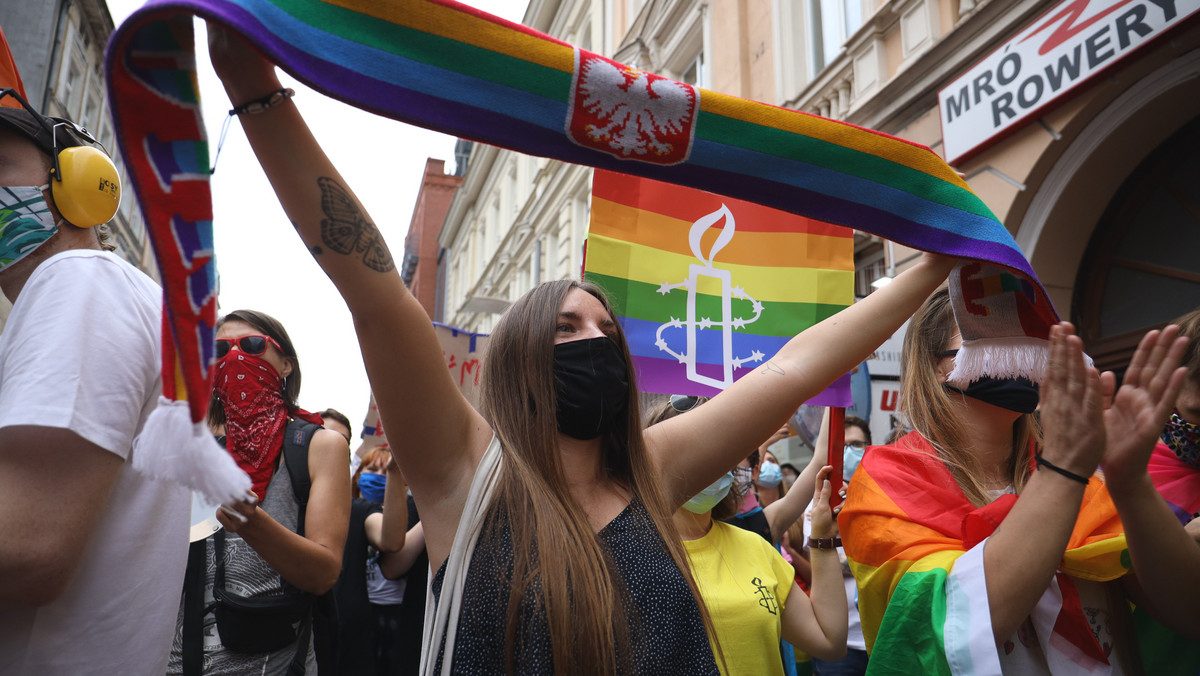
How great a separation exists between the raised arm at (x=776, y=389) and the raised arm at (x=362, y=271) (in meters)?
0.55

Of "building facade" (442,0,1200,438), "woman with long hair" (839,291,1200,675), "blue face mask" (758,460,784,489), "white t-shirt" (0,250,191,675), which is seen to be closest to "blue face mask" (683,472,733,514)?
"woman with long hair" (839,291,1200,675)

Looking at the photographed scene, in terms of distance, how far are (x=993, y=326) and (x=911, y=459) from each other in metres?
0.40

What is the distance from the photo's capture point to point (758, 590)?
2.46 m

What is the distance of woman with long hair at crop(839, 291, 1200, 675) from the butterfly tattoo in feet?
4.28

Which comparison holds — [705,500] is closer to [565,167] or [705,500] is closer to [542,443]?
[542,443]

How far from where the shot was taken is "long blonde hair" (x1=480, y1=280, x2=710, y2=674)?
1.25m

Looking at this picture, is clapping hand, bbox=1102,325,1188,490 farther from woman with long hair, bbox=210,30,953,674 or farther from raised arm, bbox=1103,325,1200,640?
woman with long hair, bbox=210,30,953,674

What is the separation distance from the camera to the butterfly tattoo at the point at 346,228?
1.19m

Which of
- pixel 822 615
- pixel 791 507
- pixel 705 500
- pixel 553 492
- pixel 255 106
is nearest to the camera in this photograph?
pixel 255 106

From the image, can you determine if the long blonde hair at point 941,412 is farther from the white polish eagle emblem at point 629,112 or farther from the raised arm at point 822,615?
the white polish eagle emblem at point 629,112

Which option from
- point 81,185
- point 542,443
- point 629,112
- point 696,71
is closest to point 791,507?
point 542,443

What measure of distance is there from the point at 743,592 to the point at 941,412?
0.86 meters

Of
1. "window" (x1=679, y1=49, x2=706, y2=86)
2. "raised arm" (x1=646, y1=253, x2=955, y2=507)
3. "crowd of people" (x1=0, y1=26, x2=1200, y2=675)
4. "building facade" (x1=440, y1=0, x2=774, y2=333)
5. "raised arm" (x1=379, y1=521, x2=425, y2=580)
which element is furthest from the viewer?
"window" (x1=679, y1=49, x2=706, y2=86)

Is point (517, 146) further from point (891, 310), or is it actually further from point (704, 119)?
point (891, 310)
